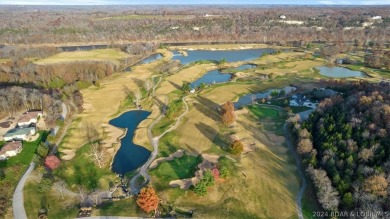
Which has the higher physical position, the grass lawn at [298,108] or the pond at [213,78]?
the grass lawn at [298,108]

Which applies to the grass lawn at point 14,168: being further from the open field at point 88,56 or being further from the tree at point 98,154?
the open field at point 88,56

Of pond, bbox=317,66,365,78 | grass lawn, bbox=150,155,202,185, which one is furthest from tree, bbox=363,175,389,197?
pond, bbox=317,66,365,78

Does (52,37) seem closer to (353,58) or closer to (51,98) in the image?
(51,98)

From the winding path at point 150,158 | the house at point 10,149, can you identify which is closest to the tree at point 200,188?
the winding path at point 150,158

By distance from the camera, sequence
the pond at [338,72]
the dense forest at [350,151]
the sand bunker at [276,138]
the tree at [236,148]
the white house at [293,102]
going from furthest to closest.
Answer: the pond at [338,72]
the white house at [293,102]
the sand bunker at [276,138]
the tree at [236,148]
the dense forest at [350,151]

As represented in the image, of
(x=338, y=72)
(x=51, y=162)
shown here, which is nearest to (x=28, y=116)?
(x=51, y=162)

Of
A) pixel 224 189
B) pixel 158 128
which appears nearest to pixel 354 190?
pixel 224 189
